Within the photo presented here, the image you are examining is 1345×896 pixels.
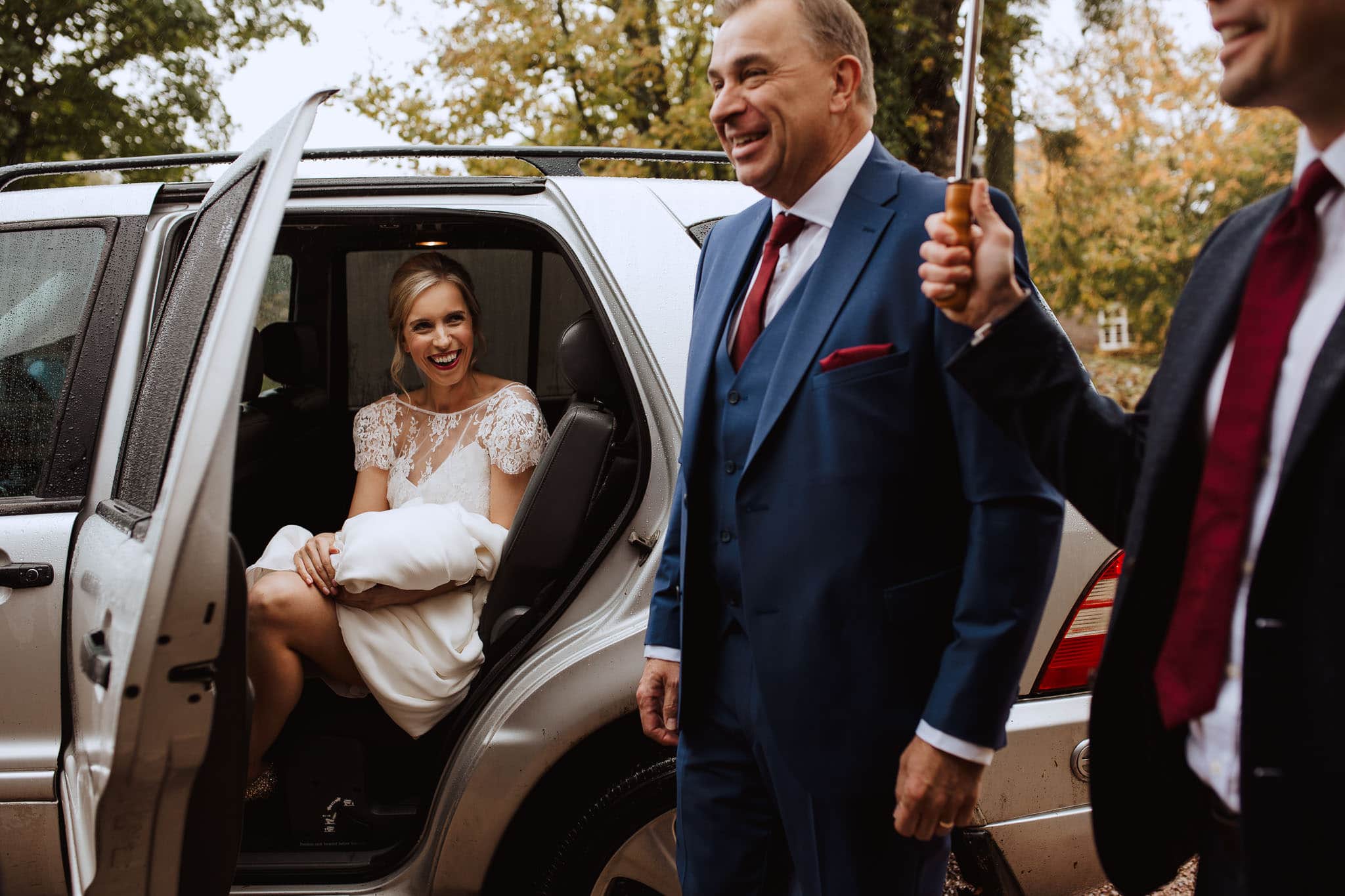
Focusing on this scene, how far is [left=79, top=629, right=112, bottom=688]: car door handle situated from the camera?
4.86 ft

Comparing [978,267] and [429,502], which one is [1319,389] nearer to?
[978,267]

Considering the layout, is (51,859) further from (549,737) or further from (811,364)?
(811,364)

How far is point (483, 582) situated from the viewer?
262cm

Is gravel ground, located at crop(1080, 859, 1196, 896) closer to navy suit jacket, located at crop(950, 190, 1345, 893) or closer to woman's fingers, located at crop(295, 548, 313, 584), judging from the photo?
navy suit jacket, located at crop(950, 190, 1345, 893)

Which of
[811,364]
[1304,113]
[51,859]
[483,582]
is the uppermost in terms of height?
[1304,113]

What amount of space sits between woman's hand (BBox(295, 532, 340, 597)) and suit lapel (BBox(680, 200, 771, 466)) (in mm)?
1165

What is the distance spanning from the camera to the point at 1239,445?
3.44ft

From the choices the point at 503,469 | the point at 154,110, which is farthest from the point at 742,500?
the point at 154,110

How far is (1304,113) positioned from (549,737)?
1614mm

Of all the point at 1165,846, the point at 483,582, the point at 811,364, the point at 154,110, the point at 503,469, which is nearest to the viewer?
the point at 1165,846

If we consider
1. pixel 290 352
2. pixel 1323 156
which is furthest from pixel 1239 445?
pixel 290 352

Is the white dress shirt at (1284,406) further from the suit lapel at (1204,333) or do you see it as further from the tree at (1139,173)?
the tree at (1139,173)

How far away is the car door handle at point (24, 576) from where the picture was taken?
2150 millimetres

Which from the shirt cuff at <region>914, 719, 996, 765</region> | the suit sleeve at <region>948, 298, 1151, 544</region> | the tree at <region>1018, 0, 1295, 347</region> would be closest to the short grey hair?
the suit sleeve at <region>948, 298, 1151, 544</region>
